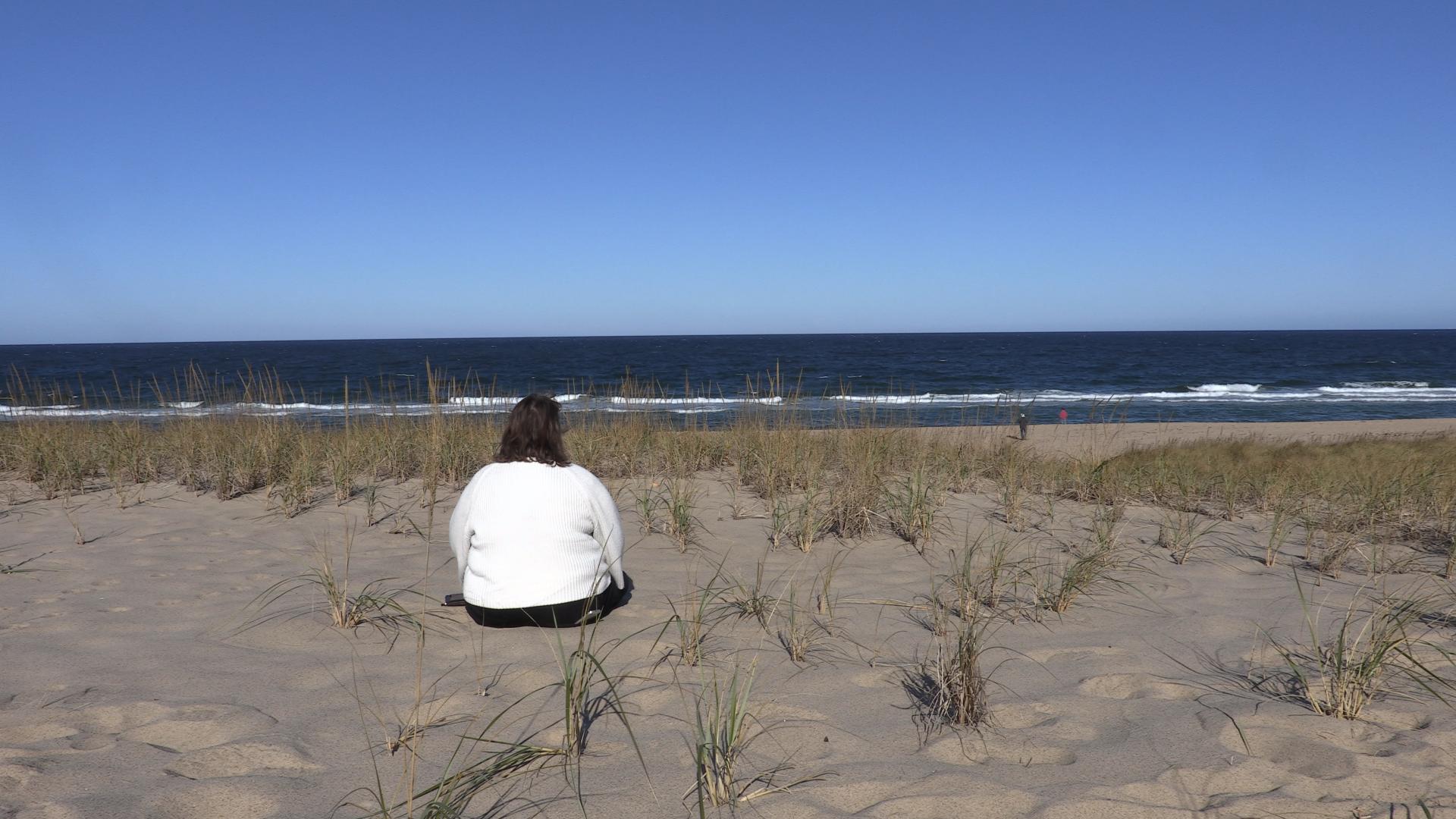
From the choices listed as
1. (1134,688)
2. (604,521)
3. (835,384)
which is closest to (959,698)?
(1134,688)

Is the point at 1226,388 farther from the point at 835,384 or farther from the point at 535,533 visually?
the point at 535,533

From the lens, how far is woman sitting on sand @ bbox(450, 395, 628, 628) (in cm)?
311

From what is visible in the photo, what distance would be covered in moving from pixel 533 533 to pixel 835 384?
24380mm

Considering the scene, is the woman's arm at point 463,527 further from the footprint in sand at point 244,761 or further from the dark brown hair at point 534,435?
the footprint in sand at point 244,761

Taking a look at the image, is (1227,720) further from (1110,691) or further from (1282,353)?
(1282,353)

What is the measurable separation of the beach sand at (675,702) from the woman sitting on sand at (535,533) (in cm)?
14

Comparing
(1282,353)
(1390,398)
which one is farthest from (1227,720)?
(1282,353)

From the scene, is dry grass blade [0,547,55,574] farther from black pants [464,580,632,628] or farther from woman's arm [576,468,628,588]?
woman's arm [576,468,628,588]

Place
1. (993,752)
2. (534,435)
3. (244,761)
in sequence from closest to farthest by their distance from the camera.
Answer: (244,761), (993,752), (534,435)

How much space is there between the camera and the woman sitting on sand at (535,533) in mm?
3113

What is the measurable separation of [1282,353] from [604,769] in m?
59.1

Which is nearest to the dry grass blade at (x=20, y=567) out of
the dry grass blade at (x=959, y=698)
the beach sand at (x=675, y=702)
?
the beach sand at (x=675, y=702)

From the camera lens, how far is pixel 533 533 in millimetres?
3109

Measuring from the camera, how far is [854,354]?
54219 millimetres
